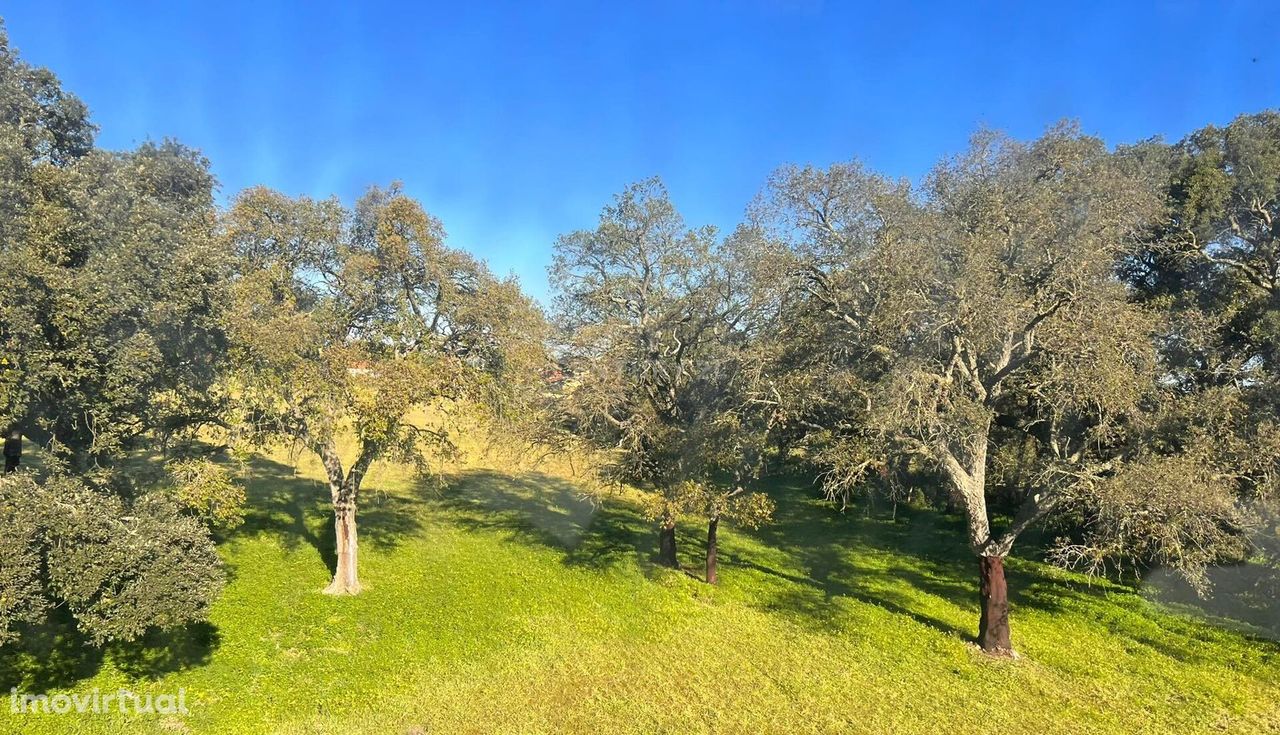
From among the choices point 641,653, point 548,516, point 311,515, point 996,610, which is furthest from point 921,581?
point 311,515

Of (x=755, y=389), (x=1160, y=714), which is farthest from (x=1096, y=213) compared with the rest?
(x=1160, y=714)

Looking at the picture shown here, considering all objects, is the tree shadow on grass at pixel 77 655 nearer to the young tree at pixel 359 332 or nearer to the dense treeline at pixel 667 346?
the dense treeline at pixel 667 346

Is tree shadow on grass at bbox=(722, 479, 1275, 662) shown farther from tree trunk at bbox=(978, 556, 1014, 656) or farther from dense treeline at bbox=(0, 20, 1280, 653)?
dense treeline at bbox=(0, 20, 1280, 653)

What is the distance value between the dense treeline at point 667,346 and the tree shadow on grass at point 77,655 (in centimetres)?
89

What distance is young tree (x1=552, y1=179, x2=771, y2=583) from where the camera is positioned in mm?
19812

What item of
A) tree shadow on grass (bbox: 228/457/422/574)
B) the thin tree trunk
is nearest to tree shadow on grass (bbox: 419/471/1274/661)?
tree shadow on grass (bbox: 228/457/422/574)

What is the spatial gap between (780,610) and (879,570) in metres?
6.64

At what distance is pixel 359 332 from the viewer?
17797mm

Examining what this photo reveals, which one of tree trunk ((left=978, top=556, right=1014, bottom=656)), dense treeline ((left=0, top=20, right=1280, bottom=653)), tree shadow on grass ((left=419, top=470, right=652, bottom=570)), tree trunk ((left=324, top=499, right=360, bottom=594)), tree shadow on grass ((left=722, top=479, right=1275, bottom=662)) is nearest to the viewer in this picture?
dense treeline ((left=0, top=20, right=1280, bottom=653))

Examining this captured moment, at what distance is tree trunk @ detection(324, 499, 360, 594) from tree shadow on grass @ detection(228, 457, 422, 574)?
7.18ft

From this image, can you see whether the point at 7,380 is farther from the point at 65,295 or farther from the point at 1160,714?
the point at 1160,714

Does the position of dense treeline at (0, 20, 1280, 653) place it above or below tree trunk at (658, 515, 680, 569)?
above

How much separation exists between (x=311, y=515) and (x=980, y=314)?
26357 millimetres

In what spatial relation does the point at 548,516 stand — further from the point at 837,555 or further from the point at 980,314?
the point at 980,314
